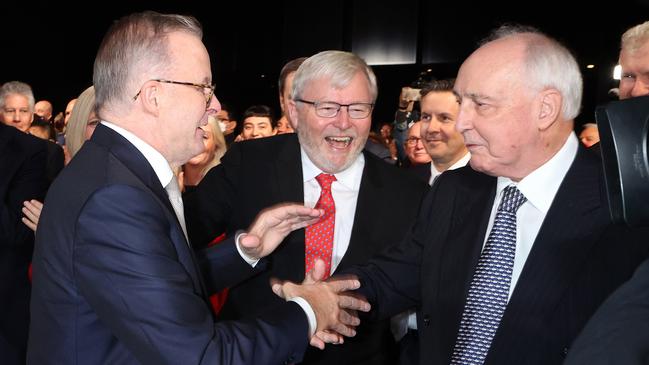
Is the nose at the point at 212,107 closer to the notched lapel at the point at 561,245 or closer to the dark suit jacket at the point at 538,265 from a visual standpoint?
the dark suit jacket at the point at 538,265

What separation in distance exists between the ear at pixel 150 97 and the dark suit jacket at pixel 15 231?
5.97 feet

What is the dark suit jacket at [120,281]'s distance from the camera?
1.41 meters

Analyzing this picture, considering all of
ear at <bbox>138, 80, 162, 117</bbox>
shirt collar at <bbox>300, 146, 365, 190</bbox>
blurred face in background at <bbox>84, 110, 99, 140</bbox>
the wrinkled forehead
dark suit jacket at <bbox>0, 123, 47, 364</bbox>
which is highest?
the wrinkled forehead

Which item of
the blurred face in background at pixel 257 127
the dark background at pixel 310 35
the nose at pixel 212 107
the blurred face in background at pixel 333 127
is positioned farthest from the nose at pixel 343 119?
the dark background at pixel 310 35

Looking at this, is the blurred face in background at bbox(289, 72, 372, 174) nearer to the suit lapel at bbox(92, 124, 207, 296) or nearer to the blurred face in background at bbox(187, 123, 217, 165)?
the suit lapel at bbox(92, 124, 207, 296)

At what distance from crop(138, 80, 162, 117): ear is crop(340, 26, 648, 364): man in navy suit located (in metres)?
0.83

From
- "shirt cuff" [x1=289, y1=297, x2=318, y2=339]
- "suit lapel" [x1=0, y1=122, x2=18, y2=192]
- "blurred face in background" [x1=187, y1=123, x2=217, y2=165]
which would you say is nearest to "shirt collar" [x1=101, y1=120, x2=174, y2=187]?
"shirt cuff" [x1=289, y1=297, x2=318, y2=339]

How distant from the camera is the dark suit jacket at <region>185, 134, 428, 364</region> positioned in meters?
2.43

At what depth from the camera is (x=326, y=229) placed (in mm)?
2482

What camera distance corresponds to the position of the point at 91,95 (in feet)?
9.43

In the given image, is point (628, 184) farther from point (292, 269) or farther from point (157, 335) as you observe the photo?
point (292, 269)

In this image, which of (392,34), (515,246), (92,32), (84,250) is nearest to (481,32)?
(392,34)

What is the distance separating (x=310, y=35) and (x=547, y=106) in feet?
33.1

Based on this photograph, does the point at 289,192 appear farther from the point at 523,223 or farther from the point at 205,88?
the point at 523,223
